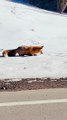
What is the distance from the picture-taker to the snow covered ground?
Result: 10.6 metres

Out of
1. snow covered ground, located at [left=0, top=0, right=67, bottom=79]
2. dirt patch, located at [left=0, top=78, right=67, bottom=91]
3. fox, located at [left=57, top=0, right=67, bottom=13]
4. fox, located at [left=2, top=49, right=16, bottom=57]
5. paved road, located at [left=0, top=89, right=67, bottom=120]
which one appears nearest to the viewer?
paved road, located at [left=0, top=89, right=67, bottom=120]

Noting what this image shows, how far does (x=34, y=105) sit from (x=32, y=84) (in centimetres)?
194

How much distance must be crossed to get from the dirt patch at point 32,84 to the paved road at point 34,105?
1.60 feet

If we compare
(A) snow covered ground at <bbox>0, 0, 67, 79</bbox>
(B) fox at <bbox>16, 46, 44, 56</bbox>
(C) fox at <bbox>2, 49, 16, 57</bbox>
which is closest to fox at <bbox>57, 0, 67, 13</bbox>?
(A) snow covered ground at <bbox>0, 0, 67, 79</bbox>

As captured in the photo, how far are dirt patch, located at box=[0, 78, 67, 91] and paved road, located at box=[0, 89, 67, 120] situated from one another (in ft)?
1.60


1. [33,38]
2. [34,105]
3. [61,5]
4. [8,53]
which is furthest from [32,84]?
[61,5]

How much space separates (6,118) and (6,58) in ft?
23.4

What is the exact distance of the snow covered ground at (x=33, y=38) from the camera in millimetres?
10578

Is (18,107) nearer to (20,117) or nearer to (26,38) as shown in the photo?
(20,117)

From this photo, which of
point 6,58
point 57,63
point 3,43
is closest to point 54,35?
point 3,43

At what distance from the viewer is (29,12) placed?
21453 millimetres

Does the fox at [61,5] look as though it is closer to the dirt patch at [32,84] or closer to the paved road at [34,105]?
the dirt patch at [32,84]

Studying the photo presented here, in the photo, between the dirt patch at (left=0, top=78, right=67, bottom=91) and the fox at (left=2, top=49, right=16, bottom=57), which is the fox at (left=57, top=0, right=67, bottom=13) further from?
the dirt patch at (left=0, top=78, right=67, bottom=91)

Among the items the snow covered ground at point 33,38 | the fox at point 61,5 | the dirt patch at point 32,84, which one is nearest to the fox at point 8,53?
the snow covered ground at point 33,38
